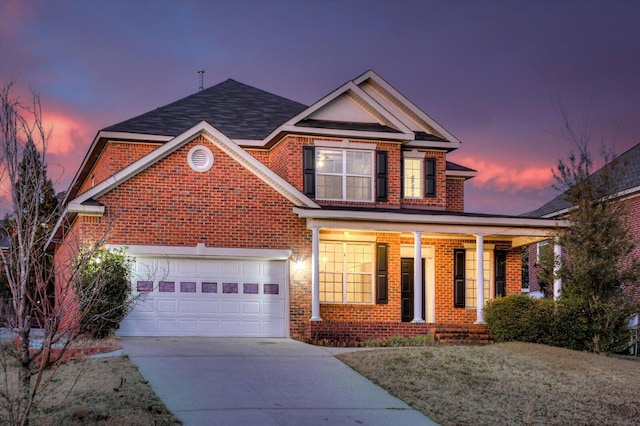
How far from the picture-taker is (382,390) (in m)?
15.0

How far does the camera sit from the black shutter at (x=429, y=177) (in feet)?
85.0

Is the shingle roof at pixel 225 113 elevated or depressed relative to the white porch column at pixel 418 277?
elevated

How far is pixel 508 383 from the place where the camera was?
635 inches

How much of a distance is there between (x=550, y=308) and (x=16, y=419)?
48.4 feet

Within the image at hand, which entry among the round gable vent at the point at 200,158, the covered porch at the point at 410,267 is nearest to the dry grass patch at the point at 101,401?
the round gable vent at the point at 200,158

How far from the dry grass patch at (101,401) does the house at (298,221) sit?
5.88 metres

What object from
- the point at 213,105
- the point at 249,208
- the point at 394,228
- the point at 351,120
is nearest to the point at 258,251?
the point at 249,208

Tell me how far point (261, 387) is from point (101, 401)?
3.03 metres

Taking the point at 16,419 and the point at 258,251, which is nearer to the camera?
the point at 16,419

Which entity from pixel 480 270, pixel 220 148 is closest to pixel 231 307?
pixel 220 148

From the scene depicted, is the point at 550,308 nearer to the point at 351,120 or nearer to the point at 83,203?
the point at 351,120


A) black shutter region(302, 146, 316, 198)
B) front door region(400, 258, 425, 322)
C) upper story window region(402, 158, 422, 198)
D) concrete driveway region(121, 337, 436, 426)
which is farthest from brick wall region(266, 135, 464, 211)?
concrete driveway region(121, 337, 436, 426)

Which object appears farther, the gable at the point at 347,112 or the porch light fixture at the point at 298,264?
the gable at the point at 347,112

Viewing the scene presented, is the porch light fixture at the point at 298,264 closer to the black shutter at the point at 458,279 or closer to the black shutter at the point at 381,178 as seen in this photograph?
the black shutter at the point at 381,178
